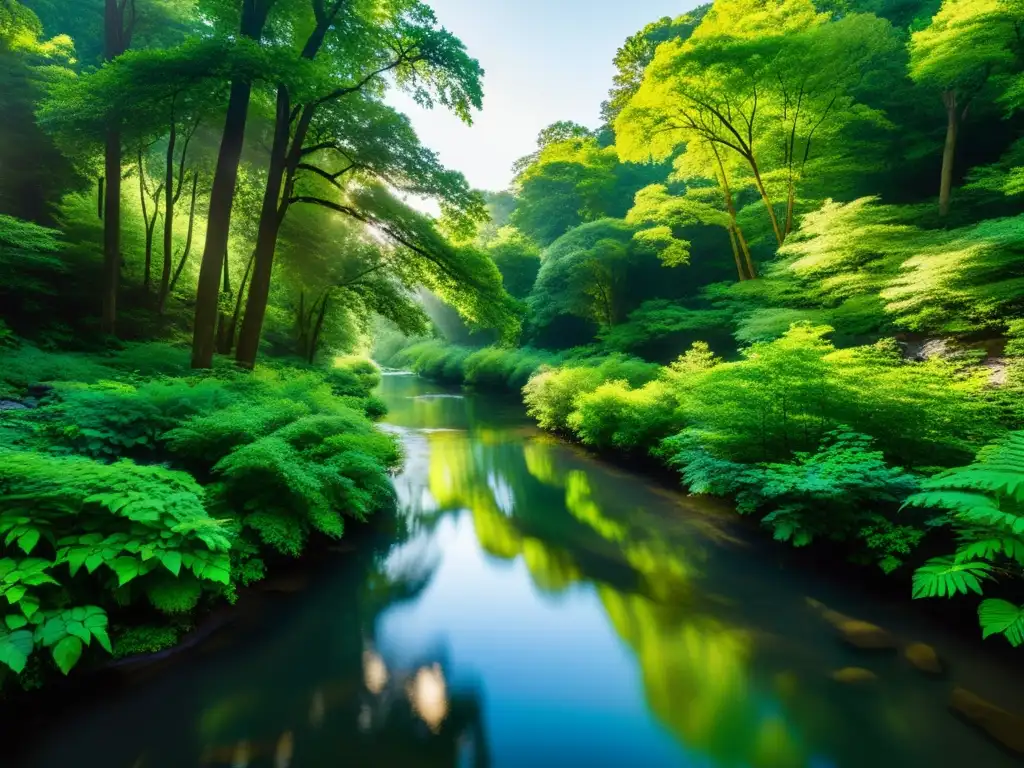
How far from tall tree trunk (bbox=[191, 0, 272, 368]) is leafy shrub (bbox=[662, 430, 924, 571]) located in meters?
9.41

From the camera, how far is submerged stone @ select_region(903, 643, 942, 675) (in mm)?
3727

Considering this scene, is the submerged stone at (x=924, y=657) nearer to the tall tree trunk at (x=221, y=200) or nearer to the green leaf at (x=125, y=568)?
the green leaf at (x=125, y=568)

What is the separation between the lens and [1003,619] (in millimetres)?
3375

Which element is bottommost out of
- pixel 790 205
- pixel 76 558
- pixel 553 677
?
pixel 553 677

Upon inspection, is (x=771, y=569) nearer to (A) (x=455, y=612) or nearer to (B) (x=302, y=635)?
(A) (x=455, y=612)

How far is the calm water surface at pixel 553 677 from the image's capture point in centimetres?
309

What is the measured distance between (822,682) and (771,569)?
2.07 meters

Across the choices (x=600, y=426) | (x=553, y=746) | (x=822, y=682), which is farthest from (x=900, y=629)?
(x=600, y=426)

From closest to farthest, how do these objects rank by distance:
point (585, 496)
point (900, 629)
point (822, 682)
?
point (822, 682), point (900, 629), point (585, 496)

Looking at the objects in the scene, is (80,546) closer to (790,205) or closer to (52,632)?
(52,632)

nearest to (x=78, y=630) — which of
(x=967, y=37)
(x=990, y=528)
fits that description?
(x=990, y=528)

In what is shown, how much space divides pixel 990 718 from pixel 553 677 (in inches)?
126

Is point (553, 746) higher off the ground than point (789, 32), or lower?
lower

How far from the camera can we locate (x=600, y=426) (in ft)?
36.9
